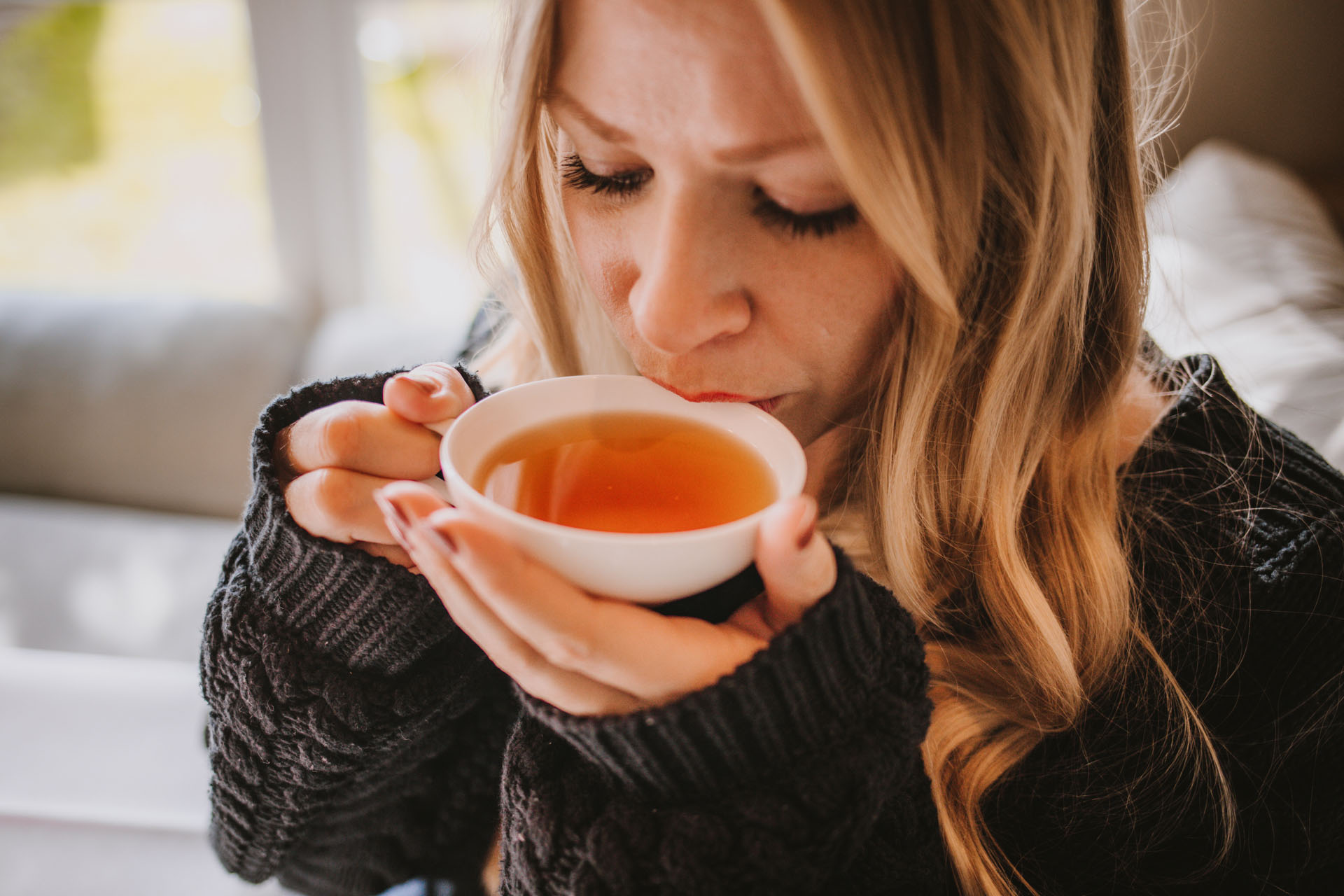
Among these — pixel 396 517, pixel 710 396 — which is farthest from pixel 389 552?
pixel 710 396

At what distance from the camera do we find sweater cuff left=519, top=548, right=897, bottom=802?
0.54m

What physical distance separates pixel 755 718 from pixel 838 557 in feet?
0.44

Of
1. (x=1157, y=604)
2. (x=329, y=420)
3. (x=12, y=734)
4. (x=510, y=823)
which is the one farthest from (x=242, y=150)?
(x=1157, y=604)

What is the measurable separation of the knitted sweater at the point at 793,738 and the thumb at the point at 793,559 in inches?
0.7

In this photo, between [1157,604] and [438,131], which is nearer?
[1157,604]

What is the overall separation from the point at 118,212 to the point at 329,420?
2.24m

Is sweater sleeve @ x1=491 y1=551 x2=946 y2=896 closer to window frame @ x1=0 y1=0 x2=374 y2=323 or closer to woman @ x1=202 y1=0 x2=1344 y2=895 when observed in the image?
woman @ x1=202 y1=0 x2=1344 y2=895

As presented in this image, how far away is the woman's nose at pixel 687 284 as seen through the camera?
1.99 ft

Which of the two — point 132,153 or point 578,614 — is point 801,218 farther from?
point 132,153

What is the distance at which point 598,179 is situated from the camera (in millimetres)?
717

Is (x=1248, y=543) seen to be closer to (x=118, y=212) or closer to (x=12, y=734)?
(x=12, y=734)

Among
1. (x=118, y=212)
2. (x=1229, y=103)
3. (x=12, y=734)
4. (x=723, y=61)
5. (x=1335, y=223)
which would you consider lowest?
(x=12, y=734)

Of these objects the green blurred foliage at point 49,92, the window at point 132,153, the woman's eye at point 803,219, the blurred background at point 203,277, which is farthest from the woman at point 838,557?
the green blurred foliage at point 49,92

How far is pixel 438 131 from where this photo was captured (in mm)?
2207
